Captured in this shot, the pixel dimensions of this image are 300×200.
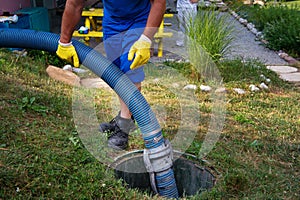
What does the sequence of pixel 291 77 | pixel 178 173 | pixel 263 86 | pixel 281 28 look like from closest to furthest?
pixel 178 173, pixel 263 86, pixel 291 77, pixel 281 28

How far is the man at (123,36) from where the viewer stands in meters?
2.51

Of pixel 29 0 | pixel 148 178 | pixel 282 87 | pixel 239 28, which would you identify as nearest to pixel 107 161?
pixel 148 178

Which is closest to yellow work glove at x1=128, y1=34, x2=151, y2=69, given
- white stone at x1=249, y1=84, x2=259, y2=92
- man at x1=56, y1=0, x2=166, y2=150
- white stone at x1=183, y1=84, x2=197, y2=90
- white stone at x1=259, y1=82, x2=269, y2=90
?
man at x1=56, y1=0, x2=166, y2=150

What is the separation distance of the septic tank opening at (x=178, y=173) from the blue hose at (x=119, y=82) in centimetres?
30

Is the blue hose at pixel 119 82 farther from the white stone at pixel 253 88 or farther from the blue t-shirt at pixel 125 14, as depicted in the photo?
the white stone at pixel 253 88

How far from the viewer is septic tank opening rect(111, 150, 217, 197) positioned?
9.27 feet

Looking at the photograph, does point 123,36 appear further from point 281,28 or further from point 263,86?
point 281,28

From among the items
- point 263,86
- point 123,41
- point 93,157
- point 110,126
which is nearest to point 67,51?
point 123,41

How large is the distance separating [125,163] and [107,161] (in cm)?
12

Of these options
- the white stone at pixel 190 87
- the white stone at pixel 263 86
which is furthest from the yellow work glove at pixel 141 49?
the white stone at pixel 263 86

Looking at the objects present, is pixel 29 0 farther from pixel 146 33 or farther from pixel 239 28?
pixel 146 33

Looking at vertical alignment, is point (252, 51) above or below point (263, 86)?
below

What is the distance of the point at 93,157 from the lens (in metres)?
2.85

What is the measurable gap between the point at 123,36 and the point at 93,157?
33.8 inches
